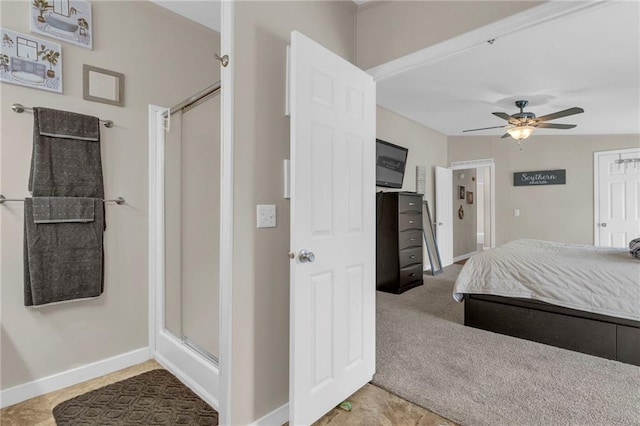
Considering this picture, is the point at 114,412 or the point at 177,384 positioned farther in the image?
the point at 177,384

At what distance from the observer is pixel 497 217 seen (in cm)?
627

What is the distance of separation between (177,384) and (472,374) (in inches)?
79.9

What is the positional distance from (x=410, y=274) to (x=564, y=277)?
213 cm

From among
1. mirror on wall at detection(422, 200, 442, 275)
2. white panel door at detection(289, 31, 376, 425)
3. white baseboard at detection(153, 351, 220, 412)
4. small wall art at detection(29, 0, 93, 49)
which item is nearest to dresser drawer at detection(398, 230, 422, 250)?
mirror on wall at detection(422, 200, 442, 275)

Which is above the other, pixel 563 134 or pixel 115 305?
pixel 563 134

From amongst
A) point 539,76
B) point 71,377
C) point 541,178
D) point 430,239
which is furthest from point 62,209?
point 541,178

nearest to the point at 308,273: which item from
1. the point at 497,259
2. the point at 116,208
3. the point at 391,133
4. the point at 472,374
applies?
the point at 472,374

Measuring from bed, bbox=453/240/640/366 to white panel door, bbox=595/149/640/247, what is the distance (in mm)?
2905

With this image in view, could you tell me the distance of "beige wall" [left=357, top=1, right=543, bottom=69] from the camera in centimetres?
172

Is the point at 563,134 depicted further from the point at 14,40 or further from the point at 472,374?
the point at 14,40

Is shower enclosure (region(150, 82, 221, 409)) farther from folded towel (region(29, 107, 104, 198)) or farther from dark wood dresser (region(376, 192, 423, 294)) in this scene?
dark wood dresser (region(376, 192, 423, 294))

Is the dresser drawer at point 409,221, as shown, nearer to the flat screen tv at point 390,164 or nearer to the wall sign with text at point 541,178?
the flat screen tv at point 390,164

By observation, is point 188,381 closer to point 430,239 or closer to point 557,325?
point 557,325

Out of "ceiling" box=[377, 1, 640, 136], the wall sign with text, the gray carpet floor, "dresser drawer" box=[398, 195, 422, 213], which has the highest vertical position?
"ceiling" box=[377, 1, 640, 136]
